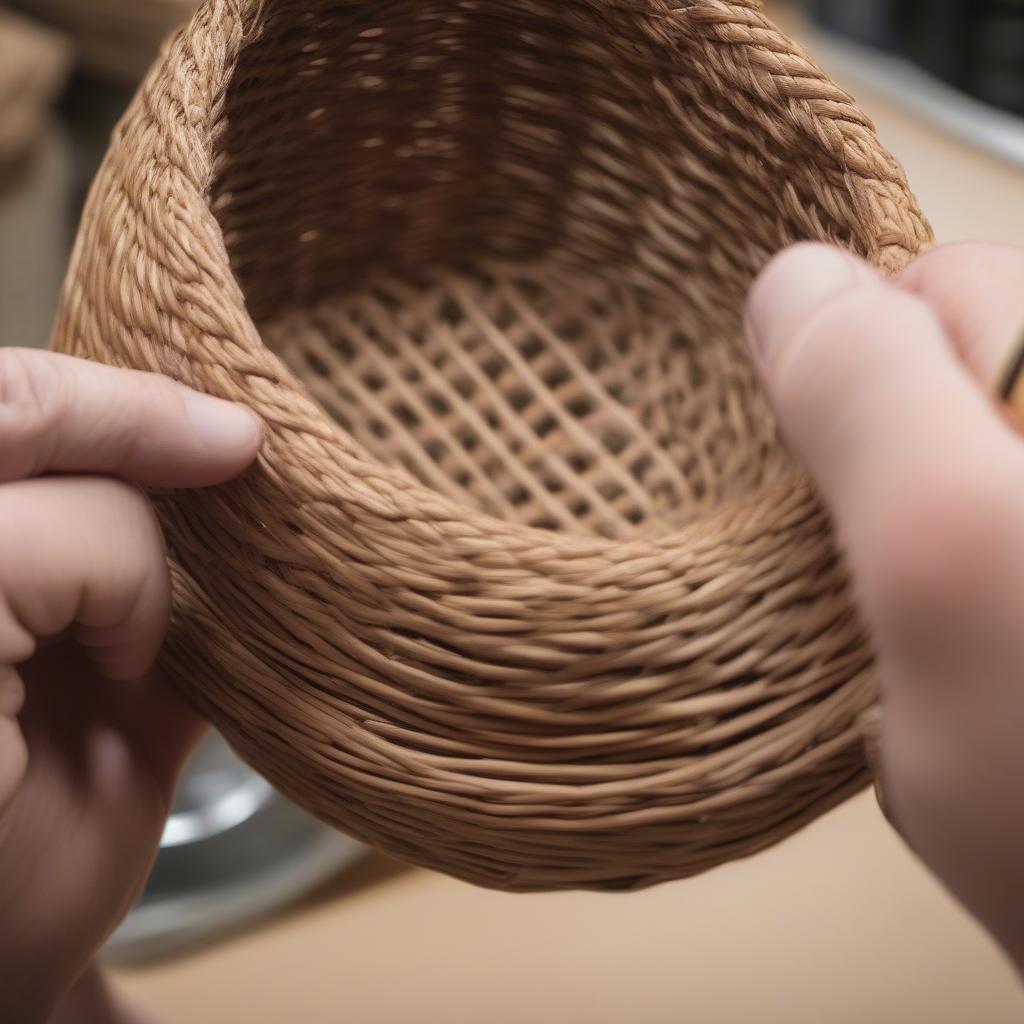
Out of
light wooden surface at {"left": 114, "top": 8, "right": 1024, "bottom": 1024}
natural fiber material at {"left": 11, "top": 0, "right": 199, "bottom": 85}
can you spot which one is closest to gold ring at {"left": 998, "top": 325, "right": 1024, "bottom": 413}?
light wooden surface at {"left": 114, "top": 8, "right": 1024, "bottom": 1024}

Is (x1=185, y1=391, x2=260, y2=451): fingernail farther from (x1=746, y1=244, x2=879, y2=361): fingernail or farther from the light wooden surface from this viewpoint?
the light wooden surface

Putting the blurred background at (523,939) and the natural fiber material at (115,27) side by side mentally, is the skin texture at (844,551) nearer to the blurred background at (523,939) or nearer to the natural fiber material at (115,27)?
the blurred background at (523,939)

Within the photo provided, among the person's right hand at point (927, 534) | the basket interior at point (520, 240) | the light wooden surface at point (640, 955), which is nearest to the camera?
the person's right hand at point (927, 534)

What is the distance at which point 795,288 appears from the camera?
1.03 feet

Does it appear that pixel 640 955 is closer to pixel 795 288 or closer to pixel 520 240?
pixel 520 240

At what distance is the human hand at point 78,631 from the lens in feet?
1.16

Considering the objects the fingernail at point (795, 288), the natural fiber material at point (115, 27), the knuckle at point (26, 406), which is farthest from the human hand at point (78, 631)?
the natural fiber material at point (115, 27)

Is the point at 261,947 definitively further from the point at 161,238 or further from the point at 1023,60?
the point at 1023,60

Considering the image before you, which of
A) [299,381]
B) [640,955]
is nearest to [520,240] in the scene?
[299,381]

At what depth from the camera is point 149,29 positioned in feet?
3.33

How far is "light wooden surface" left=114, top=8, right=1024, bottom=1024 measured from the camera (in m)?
0.72

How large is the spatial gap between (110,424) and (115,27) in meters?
0.81

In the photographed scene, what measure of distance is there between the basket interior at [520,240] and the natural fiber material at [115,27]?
428mm

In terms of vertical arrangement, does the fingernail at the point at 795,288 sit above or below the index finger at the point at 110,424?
above
